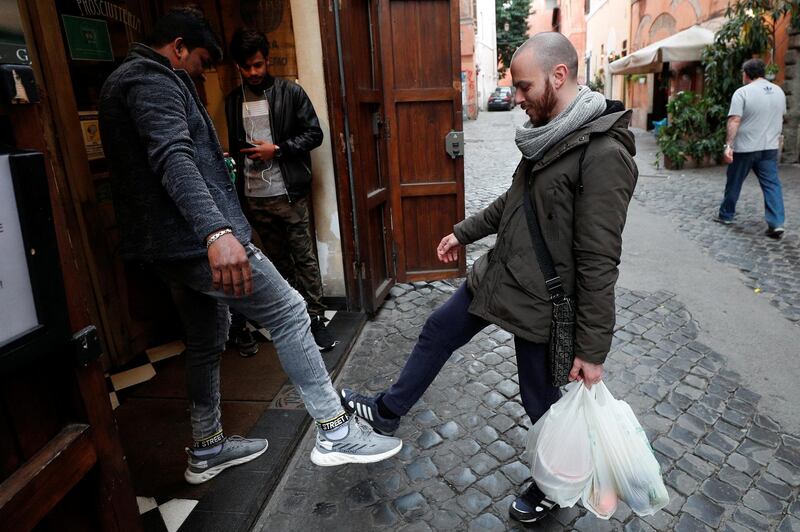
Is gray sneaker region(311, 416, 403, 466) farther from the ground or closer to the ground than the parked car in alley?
closer to the ground

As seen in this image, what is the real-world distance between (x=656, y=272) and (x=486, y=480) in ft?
11.7

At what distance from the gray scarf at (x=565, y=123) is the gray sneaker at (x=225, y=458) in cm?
186

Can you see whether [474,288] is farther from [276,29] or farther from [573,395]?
[276,29]

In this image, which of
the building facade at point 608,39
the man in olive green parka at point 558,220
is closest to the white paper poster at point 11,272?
the man in olive green parka at point 558,220

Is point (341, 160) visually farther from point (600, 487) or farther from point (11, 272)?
point (11, 272)

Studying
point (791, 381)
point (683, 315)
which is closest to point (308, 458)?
point (791, 381)

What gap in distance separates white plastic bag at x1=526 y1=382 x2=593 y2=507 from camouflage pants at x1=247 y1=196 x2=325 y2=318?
2248 mm

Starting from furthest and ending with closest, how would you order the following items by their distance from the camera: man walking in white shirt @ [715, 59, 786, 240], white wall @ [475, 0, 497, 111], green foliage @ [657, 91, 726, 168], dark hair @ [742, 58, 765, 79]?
white wall @ [475, 0, 497, 111], green foliage @ [657, 91, 726, 168], dark hair @ [742, 58, 765, 79], man walking in white shirt @ [715, 59, 786, 240]

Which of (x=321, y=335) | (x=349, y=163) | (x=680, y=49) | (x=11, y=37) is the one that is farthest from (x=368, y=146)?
(x=680, y=49)

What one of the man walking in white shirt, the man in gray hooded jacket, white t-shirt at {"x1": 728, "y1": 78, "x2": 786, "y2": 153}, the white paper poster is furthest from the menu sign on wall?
white t-shirt at {"x1": 728, "y1": 78, "x2": 786, "y2": 153}

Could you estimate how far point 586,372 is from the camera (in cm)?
197

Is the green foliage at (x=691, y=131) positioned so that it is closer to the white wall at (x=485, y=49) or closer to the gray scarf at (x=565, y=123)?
the gray scarf at (x=565, y=123)

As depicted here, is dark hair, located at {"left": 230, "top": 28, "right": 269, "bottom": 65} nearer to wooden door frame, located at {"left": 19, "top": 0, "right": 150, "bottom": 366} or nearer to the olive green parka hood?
wooden door frame, located at {"left": 19, "top": 0, "right": 150, "bottom": 366}

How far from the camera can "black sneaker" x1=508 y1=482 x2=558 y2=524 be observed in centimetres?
228
